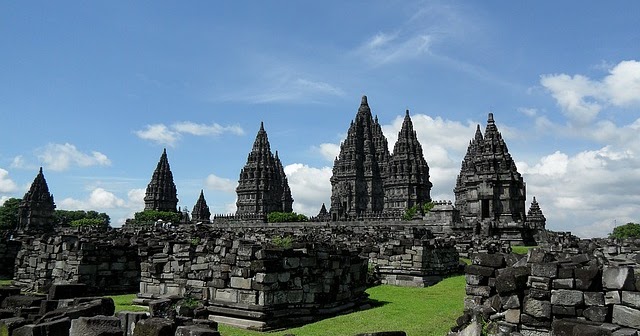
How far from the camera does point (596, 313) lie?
25.6ft

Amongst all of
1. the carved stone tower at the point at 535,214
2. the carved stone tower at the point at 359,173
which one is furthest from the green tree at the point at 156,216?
the carved stone tower at the point at 535,214

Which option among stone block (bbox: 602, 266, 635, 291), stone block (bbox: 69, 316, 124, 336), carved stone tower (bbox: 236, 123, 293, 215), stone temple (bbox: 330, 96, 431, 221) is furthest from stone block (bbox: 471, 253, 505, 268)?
carved stone tower (bbox: 236, 123, 293, 215)

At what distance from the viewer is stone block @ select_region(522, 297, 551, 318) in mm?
8328

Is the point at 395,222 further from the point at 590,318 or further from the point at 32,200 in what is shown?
the point at 32,200

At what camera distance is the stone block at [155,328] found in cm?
686

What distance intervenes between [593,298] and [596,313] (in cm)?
23

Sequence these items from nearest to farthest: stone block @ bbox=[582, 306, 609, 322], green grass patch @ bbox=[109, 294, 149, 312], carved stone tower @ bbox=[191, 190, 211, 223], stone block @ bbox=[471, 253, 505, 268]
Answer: stone block @ bbox=[582, 306, 609, 322] < stone block @ bbox=[471, 253, 505, 268] < green grass patch @ bbox=[109, 294, 149, 312] < carved stone tower @ bbox=[191, 190, 211, 223]

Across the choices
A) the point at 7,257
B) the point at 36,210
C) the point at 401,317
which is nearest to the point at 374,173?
the point at 36,210

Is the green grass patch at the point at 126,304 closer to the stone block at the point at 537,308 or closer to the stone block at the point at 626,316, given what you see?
the stone block at the point at 537,308

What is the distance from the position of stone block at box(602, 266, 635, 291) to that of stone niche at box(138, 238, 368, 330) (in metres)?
6.39

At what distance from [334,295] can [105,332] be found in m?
6.99

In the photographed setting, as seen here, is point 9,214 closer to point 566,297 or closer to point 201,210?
point 201,210

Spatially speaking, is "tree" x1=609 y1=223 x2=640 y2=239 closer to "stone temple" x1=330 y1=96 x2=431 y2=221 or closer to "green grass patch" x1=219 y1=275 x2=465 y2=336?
"stone temple" x1=330 y1=96 x2=431 y2=221

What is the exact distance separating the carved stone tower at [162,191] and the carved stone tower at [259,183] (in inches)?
558
